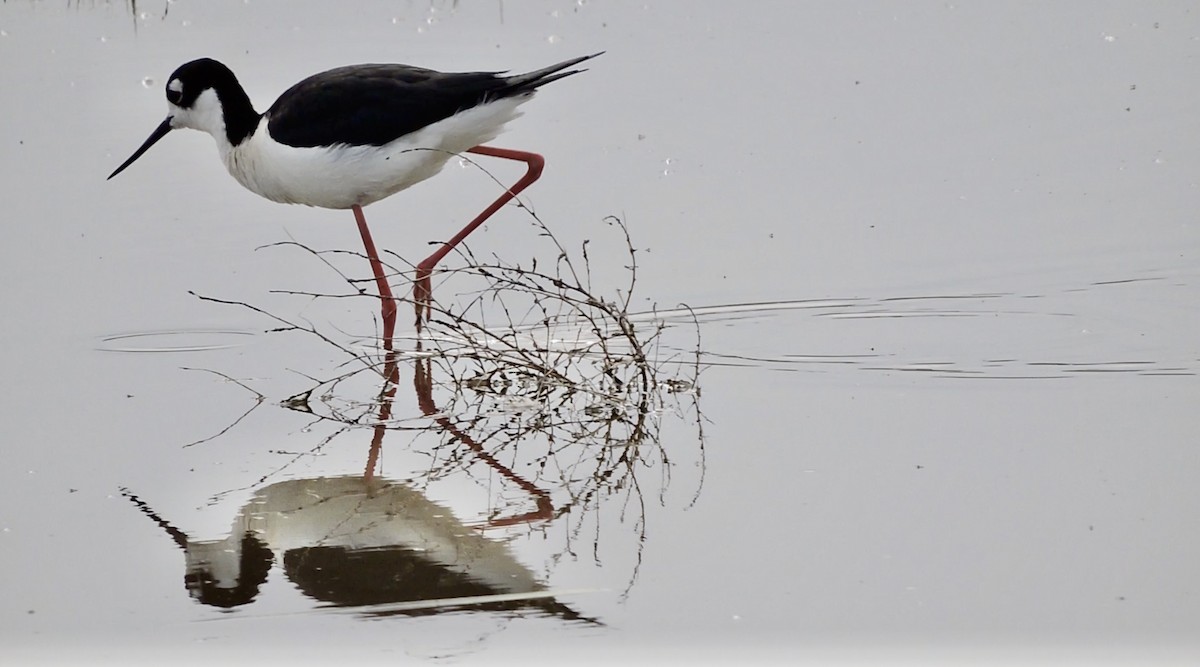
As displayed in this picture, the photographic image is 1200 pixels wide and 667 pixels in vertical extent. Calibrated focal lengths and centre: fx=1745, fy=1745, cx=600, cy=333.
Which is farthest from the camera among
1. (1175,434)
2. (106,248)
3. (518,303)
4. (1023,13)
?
(1023,13)

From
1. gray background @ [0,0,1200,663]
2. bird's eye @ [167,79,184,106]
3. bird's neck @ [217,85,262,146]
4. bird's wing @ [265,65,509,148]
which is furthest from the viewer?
bird's eye @ [167,79,184,106]

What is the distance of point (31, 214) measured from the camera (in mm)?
7105

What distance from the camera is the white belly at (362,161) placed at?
6.04m

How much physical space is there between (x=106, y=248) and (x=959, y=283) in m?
3.22

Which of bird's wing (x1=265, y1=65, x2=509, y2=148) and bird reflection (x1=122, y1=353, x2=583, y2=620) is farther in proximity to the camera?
bird's wing (x1=265, y1=65, x2=509, y2=148)

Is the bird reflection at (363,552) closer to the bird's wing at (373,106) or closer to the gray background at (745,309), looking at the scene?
the gray background at (745,309)

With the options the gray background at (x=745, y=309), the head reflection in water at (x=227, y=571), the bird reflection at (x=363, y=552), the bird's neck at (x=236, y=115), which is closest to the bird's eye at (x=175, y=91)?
the bird's neck at (x=236, y=115)

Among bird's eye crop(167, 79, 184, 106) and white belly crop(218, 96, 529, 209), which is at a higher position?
bird's eye crop(167, 79, 184, 106)

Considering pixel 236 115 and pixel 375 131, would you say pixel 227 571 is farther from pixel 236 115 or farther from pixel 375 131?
pixel 236 115

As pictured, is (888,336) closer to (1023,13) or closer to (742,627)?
(742,627)

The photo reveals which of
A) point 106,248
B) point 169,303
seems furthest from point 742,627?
point 106,248

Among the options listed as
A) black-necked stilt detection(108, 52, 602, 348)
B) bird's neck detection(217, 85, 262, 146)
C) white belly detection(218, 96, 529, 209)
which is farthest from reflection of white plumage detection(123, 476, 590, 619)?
bird's neck detection(217, 85, 262, 146)

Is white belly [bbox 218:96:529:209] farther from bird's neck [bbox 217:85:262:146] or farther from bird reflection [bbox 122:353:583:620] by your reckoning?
bird reflection [bbox 122:353:583:620]

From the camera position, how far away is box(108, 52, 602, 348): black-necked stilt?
19.7 ft
